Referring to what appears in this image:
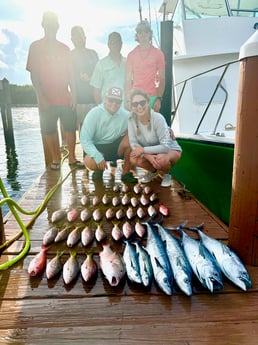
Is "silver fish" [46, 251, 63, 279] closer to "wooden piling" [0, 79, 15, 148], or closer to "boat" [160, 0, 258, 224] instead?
"boat" [160, 0, 258, 224]

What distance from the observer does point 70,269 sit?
174 cm

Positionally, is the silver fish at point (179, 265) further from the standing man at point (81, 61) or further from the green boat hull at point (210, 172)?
the standing man at point (81, 61)

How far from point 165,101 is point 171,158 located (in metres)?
1.95

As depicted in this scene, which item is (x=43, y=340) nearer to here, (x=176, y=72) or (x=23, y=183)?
(x=176, y=72)

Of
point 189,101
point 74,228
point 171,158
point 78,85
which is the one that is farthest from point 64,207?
point 189,101

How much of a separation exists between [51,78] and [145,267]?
3171 mm

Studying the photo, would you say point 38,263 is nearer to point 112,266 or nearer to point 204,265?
point 112,266

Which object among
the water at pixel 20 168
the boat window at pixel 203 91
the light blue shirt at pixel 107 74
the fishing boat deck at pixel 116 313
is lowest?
the water at pixel 20 168

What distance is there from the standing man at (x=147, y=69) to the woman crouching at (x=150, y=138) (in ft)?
2.14

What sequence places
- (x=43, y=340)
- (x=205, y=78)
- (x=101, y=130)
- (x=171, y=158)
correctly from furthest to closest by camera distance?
(x=205, y=78) < (x=101, y=130) < (x=171, y=158) < (x=43, y=340)

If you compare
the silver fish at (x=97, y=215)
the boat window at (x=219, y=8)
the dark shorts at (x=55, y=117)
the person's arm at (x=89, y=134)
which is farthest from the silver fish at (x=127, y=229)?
the boat window at (x=219, y=8)

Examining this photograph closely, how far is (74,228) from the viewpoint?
95.2 inches

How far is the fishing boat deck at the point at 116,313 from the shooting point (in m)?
1.29

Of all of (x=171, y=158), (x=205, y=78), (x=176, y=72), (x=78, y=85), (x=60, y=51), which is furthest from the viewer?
(x=176, y=72)
